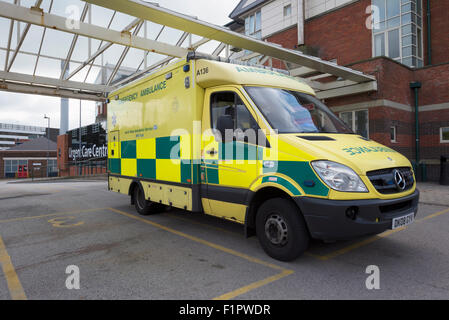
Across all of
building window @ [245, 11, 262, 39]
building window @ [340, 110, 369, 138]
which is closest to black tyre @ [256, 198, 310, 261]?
building window @ [340, 110, 369, 138]

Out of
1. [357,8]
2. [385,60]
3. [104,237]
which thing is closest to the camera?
[104,237]

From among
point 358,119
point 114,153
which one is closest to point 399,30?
point 358,119

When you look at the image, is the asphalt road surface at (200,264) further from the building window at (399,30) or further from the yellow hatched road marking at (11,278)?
the building window at (399,30)

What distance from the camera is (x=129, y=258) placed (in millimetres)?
4395

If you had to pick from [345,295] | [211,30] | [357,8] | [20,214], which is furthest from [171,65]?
[357,8]

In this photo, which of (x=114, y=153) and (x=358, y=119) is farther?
(x=358, y=119)

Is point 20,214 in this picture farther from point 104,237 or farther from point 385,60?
point 385,60

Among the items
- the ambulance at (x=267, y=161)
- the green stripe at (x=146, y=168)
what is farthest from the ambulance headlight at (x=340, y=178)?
the green stripe at (x=146, y=168)

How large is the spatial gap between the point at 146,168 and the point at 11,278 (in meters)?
3.43

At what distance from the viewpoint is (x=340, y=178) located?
3.62 m

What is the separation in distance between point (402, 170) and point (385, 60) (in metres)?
10.5

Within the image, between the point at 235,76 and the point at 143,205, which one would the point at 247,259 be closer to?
the point at 235,76

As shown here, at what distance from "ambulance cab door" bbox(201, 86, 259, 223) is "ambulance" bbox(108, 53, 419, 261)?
0.02 metres

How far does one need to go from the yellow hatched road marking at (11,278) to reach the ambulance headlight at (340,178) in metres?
3.47
